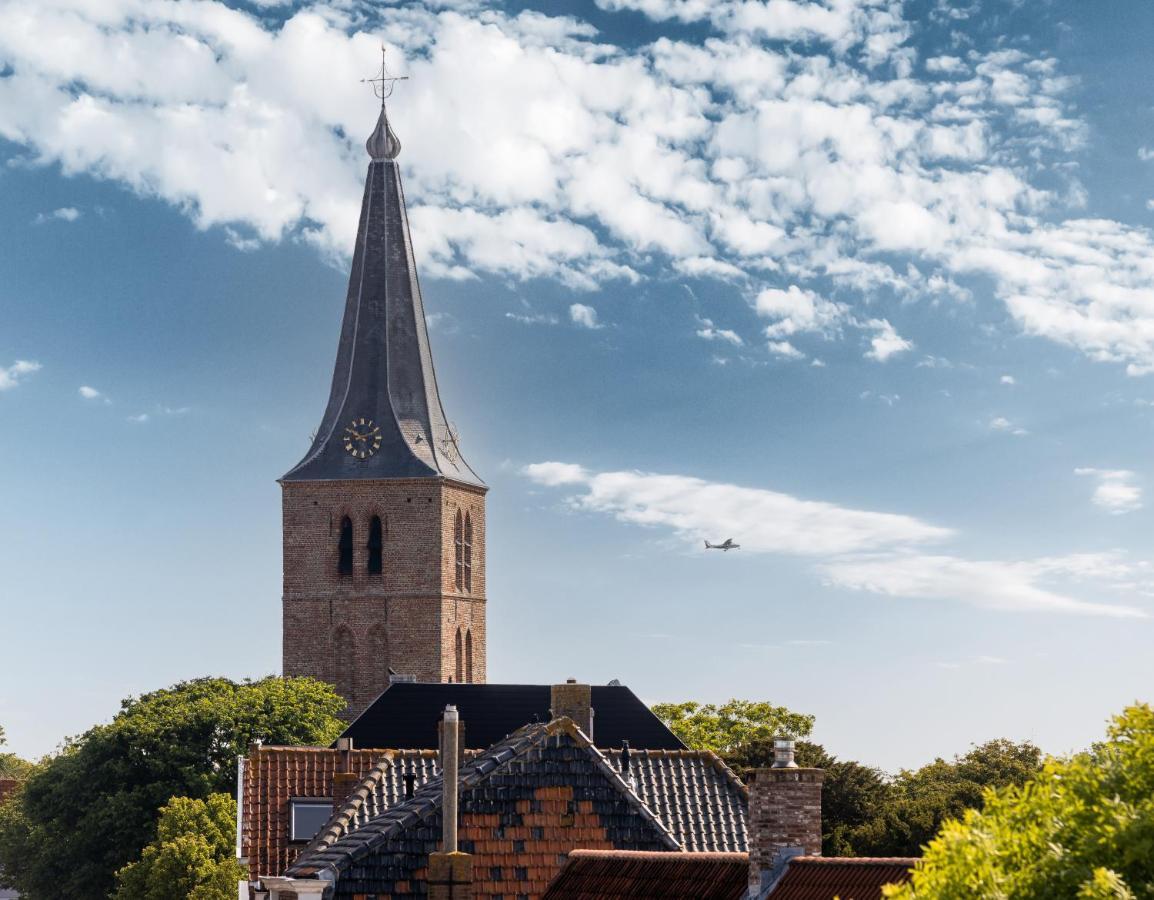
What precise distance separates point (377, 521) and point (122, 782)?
28126 mm

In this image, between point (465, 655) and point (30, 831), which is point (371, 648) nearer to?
point (465, 655)

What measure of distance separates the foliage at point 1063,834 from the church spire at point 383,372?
87.4 meters

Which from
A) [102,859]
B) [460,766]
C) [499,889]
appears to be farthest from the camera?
[102,859]

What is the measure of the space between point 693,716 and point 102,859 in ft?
98.7

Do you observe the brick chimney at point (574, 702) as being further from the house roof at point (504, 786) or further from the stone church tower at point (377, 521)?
the stone church tower at point (377, 521)

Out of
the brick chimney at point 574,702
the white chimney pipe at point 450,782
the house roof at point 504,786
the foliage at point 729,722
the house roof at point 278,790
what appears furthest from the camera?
the foliage at point 729,722

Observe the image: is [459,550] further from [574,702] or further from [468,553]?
[574,702]

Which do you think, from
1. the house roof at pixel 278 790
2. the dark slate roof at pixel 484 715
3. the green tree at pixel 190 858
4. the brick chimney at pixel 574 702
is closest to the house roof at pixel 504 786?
the house roof at pixel 278 790

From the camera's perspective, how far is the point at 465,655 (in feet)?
340

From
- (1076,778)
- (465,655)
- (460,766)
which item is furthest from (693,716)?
(1076,778)

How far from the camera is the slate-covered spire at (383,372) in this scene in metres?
101

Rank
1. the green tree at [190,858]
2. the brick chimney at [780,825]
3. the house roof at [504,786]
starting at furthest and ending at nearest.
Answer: the green tree at [190,858], the house roof at [504,786], the brick chimney at [780,825]

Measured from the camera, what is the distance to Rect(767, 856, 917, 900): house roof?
21141 millimetres

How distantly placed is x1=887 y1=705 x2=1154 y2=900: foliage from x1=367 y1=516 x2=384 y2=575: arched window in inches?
3465
